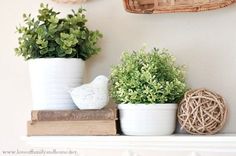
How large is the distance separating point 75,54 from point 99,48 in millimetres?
80

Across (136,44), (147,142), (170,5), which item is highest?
(170,5)

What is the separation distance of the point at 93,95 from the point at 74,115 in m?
0.07

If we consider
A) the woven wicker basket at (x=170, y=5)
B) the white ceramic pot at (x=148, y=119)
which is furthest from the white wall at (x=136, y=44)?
the white ceramic pot at (x=148, y=119)

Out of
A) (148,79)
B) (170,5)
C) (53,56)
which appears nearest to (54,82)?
(53,56)

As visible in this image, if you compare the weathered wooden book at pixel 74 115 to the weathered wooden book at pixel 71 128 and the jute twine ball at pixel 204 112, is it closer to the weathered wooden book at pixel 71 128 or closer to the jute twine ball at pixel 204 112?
the weathered wooden book at pixel 71 128

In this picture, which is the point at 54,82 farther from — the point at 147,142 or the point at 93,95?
the point at 147,142

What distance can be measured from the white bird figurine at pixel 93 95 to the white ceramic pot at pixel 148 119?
0.06m

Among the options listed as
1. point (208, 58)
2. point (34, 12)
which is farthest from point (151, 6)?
point (34, 12)

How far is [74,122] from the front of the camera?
39.2 inches

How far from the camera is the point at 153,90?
37.9 inches

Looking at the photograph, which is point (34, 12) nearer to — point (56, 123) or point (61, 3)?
point (61, 3)

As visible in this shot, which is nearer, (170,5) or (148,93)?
(148,93)

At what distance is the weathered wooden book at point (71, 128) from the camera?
→ 981 mm

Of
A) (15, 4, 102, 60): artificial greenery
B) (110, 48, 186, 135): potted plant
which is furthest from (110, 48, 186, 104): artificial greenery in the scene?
(15, 4, 102, 60): artificial greenery
